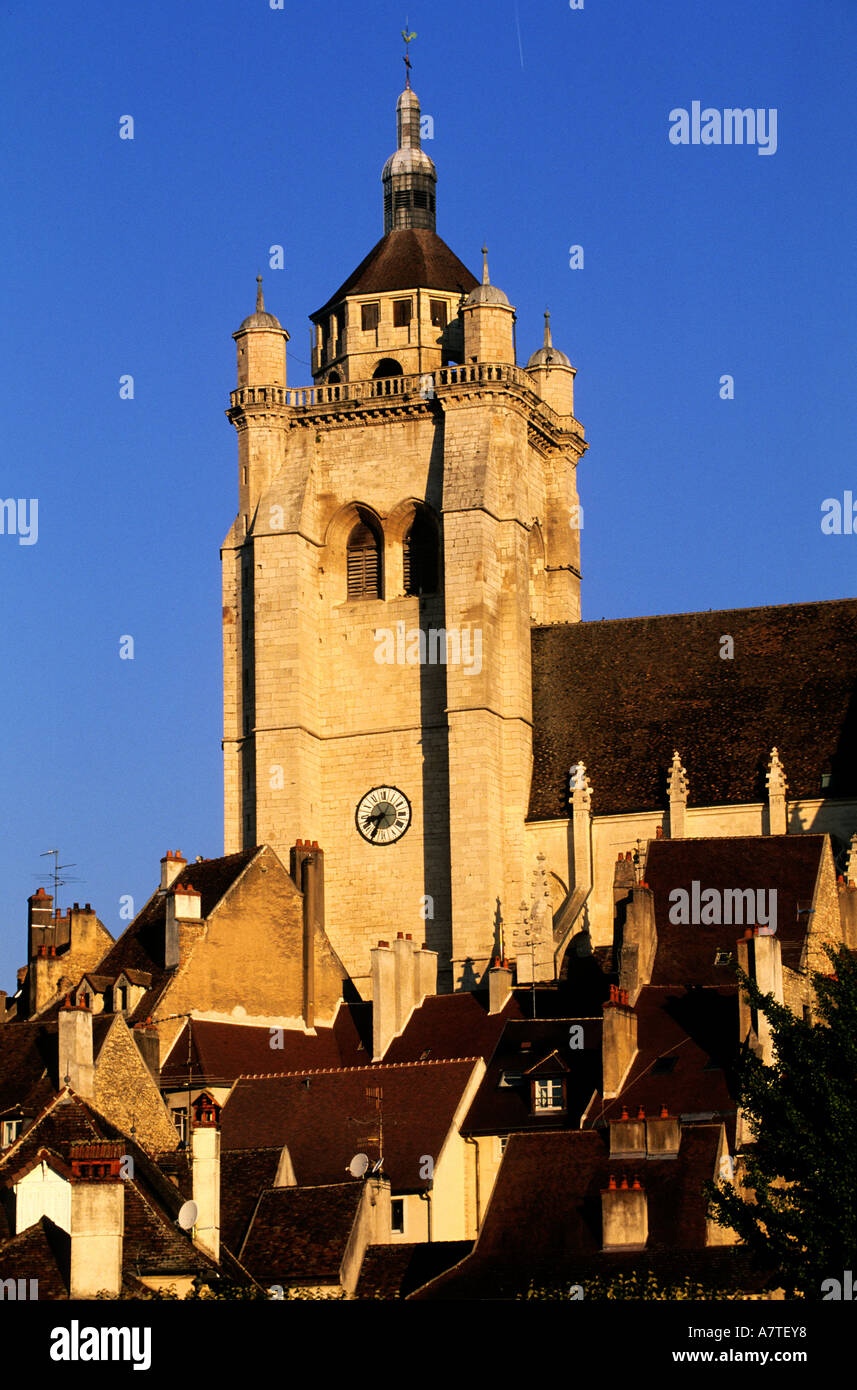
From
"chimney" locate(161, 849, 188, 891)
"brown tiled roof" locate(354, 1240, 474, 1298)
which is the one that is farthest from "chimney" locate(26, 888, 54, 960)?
"brown tiled roof" locate(354, 1240, 474, 1298)

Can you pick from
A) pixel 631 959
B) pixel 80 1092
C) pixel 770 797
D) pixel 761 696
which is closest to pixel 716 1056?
pixel 631 959

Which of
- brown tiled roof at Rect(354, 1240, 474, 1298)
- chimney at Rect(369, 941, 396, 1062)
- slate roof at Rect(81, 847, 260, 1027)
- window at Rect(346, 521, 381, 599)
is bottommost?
brown tiled roof at Rect(354, 1240, 474, 1298)

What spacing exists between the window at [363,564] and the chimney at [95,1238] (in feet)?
122

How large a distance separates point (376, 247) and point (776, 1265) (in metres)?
44.6

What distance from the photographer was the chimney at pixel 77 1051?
1587 inches

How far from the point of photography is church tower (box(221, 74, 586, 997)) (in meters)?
62.3

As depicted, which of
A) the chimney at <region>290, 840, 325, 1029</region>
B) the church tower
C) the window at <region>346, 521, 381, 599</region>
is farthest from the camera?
the window at <region>346, 521, 381, 599</region>

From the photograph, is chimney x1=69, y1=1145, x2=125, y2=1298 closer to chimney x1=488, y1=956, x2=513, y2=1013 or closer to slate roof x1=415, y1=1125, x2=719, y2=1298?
slate roof x1=415, y1=1125, x2=719, y2=1298

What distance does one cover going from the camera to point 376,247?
232 ft

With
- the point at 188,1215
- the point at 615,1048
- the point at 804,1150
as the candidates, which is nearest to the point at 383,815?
the point at 615,1048

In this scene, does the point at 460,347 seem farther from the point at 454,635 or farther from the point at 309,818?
the point at 309,818

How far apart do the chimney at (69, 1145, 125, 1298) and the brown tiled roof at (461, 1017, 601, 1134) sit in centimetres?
1491

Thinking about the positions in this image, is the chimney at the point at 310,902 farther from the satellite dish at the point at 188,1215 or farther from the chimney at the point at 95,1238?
the chimney at the point at 95,1238

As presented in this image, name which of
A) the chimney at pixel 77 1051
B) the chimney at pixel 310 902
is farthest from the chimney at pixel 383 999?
the chimney at pixel 77 1051
